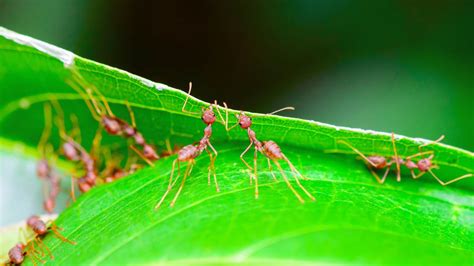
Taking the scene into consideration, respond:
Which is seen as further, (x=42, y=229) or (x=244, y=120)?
(x=42, y=229)

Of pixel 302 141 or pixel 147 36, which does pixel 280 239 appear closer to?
pixel 302 141

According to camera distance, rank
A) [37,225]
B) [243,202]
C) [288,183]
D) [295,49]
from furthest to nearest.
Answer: [295,49] < [37,225] < [288,183] < [243,202]

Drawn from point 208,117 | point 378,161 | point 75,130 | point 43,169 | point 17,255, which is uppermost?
point 75,130

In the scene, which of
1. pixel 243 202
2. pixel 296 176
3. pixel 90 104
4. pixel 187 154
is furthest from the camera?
pixel 90 104

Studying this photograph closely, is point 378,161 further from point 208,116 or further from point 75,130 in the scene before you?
point 75,130

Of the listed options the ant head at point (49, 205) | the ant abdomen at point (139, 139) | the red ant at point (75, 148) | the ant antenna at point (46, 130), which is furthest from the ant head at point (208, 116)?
the ant head at point (49, 205)

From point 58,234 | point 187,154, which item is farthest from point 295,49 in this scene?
point 58,234

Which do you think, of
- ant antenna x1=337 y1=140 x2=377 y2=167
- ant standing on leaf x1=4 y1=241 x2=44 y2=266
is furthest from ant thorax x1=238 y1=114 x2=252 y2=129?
ant standing on leaf x1=4 y1=241 x2=44 y2=266
